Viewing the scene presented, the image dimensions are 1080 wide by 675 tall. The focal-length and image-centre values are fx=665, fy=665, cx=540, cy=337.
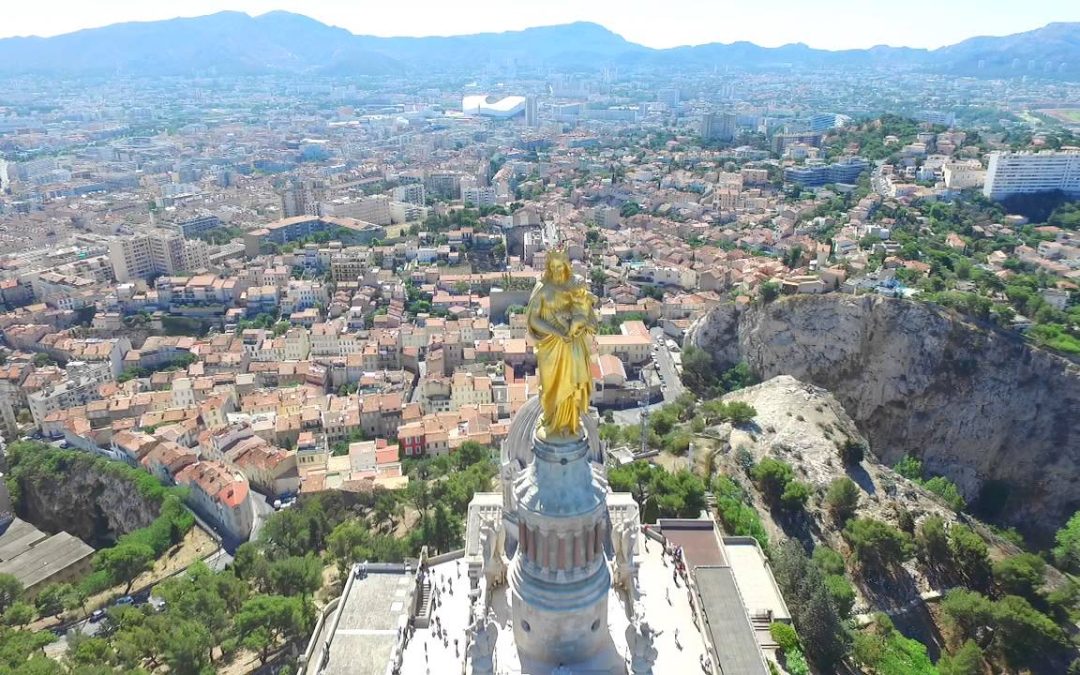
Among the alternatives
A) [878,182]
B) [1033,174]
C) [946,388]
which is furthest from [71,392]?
[1033,174]

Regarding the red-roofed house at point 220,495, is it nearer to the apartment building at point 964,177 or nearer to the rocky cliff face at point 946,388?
the rocky cliff face at point 946,388

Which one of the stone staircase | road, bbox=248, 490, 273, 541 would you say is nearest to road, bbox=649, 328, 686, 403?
road, bbox=248, 490, 273, 541

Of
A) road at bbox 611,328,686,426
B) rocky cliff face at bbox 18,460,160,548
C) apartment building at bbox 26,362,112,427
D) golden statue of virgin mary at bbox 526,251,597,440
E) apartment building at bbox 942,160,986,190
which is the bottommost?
rocky cliff face at bbox 18,460,160,548

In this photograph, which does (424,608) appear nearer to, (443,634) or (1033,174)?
(443,634)

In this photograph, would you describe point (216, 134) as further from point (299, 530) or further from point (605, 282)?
point (299, 530)

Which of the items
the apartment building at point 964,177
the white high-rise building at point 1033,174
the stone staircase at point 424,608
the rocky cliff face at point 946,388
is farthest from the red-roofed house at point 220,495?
the apartment building at point 964,177

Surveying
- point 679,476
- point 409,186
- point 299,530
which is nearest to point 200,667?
point 299,530

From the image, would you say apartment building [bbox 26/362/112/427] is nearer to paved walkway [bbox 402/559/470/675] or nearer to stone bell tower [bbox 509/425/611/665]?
paved walkway [bbox 402/559/470/675]
